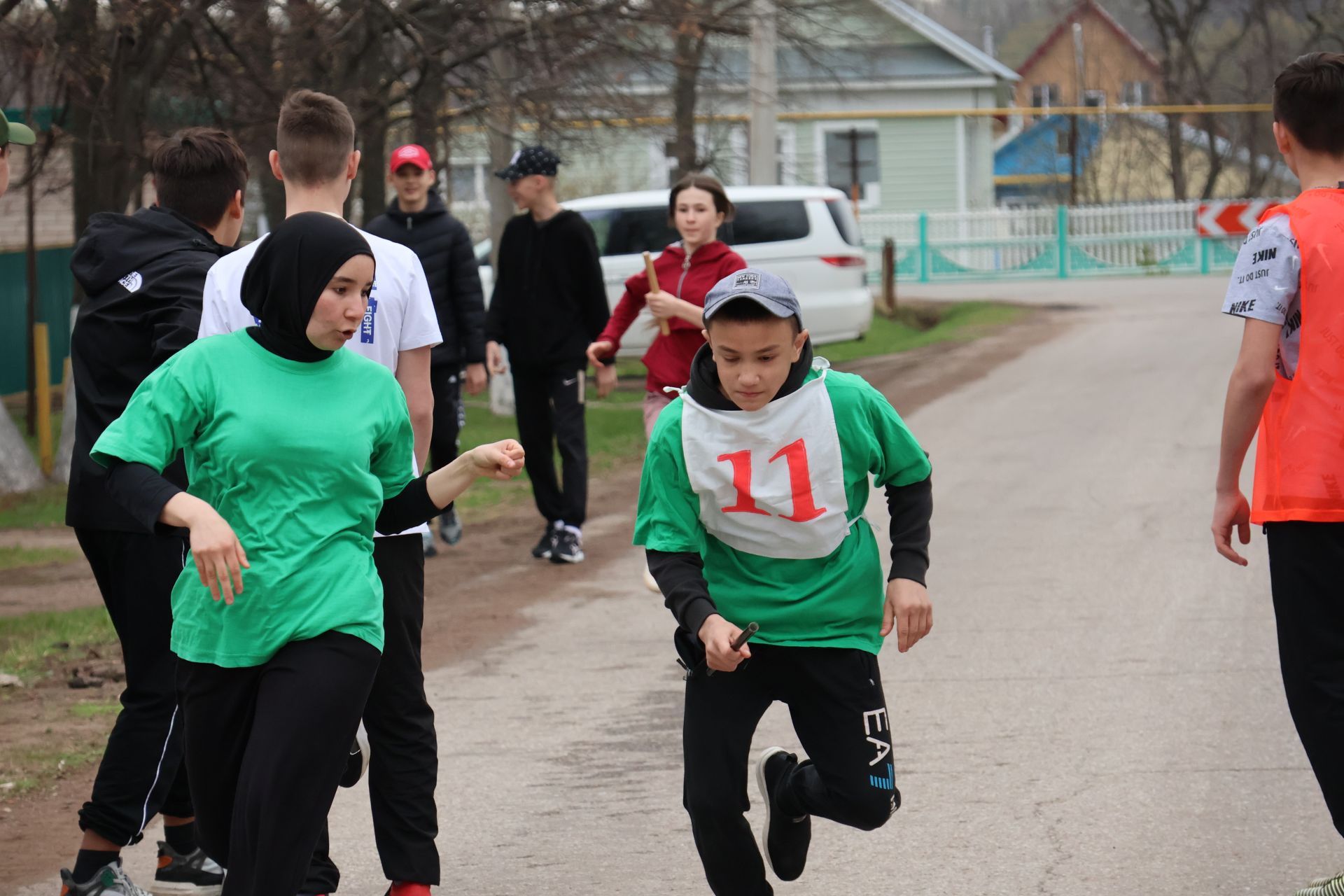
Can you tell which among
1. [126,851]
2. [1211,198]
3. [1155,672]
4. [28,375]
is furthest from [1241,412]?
[1211,198]

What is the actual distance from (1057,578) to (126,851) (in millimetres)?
5077

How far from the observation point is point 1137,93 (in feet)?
230

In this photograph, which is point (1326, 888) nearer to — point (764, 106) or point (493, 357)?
point (493, 357)

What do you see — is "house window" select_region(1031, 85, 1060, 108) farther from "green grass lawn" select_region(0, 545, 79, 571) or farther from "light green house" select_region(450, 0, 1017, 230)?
"green grass lawn" select_region(0, 545, 79, 571)

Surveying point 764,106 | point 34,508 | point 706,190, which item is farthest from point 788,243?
point 706,190

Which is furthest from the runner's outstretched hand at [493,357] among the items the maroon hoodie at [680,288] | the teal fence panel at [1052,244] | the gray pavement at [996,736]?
the teal fence panel at [1052,244]

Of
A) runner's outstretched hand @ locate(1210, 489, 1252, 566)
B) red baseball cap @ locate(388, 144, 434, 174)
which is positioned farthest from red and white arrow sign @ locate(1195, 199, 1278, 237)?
runner's outstretched hand @ locate(1210, 489, 1252, 566)

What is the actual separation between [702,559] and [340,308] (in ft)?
3.18

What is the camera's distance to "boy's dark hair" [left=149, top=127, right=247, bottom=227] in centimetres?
457

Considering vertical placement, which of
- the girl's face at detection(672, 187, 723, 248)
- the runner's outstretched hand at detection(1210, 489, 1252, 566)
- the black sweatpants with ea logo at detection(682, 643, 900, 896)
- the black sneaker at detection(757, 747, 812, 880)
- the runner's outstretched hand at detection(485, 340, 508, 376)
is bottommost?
the black sneaker at detection(757, 747, 812, 880)

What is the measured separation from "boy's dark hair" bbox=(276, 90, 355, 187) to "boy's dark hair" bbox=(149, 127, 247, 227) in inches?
13.1

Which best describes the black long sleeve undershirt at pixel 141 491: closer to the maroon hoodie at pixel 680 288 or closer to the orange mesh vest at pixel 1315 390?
the orange mesh vest at pixel 1315 390

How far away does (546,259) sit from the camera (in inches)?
366

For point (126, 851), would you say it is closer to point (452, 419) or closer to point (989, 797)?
point (989, 797)
